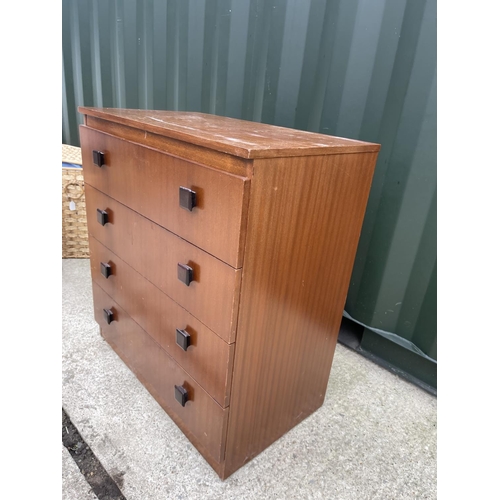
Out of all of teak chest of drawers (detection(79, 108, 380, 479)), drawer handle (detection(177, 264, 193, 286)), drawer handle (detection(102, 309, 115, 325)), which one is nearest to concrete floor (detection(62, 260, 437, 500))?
teak chest of drawers (detection(79, 108, 380, 479))

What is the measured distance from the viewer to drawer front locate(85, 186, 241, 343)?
1016mm

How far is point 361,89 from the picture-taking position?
1598mm

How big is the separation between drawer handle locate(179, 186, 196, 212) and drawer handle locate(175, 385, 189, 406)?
624 millimetres

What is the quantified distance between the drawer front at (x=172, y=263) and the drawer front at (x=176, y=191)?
0.04m

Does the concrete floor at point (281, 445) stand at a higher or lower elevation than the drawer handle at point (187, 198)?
lower

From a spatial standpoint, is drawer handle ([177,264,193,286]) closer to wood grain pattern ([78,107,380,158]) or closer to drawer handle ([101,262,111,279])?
wood grain pattern ([78,107,380,158])

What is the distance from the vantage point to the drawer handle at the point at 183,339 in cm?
119

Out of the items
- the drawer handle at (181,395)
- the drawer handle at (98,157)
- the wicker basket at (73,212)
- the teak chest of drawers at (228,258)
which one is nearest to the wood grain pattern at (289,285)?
the teak chest of drawers at (228,258)

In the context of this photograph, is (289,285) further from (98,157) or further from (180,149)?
(98,157)

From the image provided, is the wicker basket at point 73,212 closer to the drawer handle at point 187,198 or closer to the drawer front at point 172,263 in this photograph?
the drawer front at point 172,263

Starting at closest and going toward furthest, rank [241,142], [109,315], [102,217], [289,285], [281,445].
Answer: [241,142] < [289,285] < [281,445] < [102,217] < [109,315]

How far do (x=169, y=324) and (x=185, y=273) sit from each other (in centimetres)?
28

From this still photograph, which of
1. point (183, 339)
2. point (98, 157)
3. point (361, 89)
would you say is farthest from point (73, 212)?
point (361, 89)
